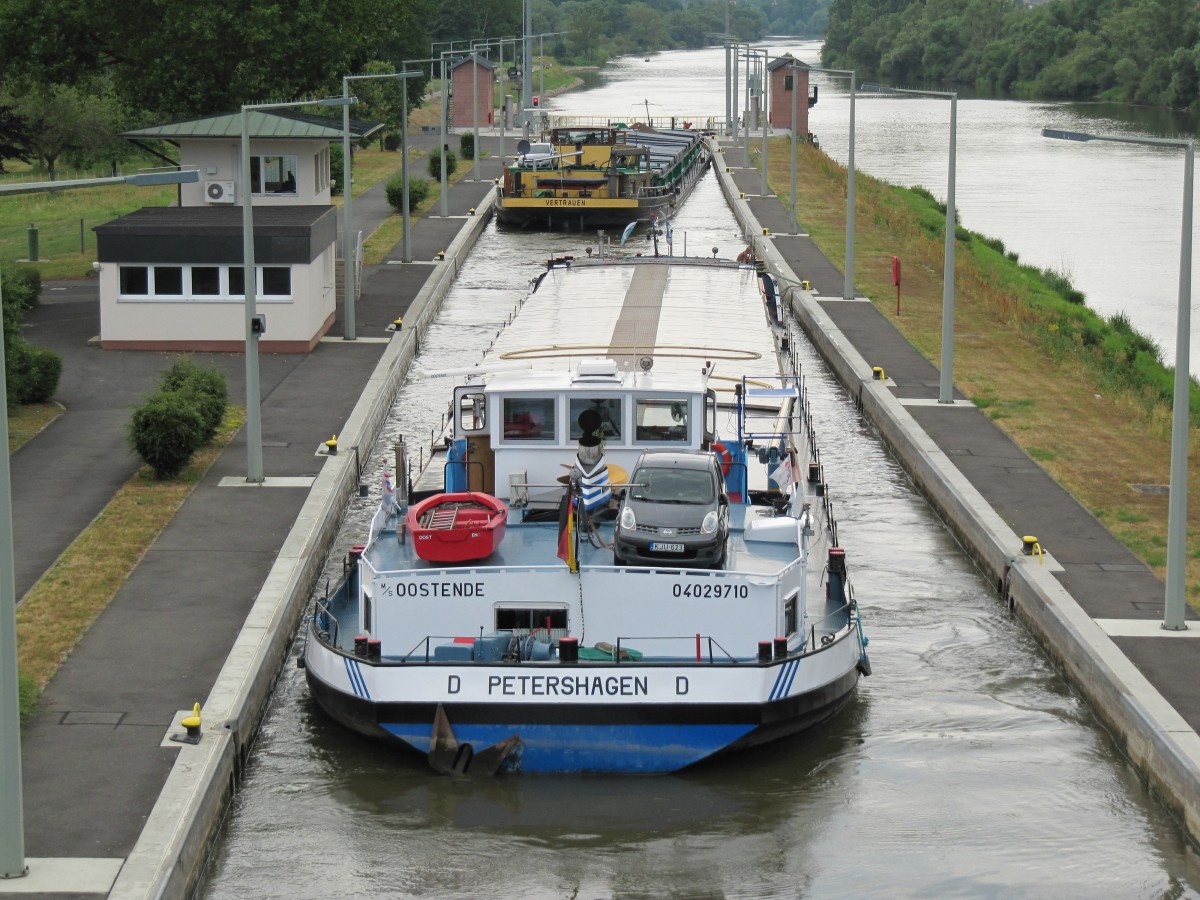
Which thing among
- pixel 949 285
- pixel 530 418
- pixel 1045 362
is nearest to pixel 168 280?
pixel 949 285

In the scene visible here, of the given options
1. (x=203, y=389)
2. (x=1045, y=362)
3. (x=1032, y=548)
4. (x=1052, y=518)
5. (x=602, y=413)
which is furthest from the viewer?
(x=1045, y=362)

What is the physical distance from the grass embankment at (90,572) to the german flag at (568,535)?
5316 millimetres

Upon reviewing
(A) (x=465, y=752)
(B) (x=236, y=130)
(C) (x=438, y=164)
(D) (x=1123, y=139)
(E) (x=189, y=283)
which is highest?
(D) (x=1123, y=139)

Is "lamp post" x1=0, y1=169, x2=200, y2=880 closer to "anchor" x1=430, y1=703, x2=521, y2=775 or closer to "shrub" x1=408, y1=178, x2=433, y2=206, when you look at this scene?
"anchor" x1=430, y1=703, x2=521, y2=775

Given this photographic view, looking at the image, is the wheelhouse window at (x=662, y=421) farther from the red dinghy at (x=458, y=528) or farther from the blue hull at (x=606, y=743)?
the blue hull at (x=606, y=743)

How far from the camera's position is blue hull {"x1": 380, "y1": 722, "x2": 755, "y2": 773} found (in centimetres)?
1756

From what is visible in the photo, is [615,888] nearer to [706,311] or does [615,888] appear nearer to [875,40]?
[706,311]

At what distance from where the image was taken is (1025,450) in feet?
95.7

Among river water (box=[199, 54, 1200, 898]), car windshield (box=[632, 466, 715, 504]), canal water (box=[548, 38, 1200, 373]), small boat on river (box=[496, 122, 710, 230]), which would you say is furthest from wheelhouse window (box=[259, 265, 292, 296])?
small boat on river (box=[496, 122, 710, 230])

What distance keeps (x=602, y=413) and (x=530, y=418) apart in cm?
85

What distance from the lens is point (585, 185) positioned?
65.0m

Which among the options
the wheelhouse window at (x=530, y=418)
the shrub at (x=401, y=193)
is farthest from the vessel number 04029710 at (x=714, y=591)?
the shrub at (x=401, y=193)

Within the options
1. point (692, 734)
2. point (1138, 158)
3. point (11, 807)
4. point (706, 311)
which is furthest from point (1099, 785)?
point (1138, 158)

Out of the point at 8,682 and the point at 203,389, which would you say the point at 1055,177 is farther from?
the point at 8,682
